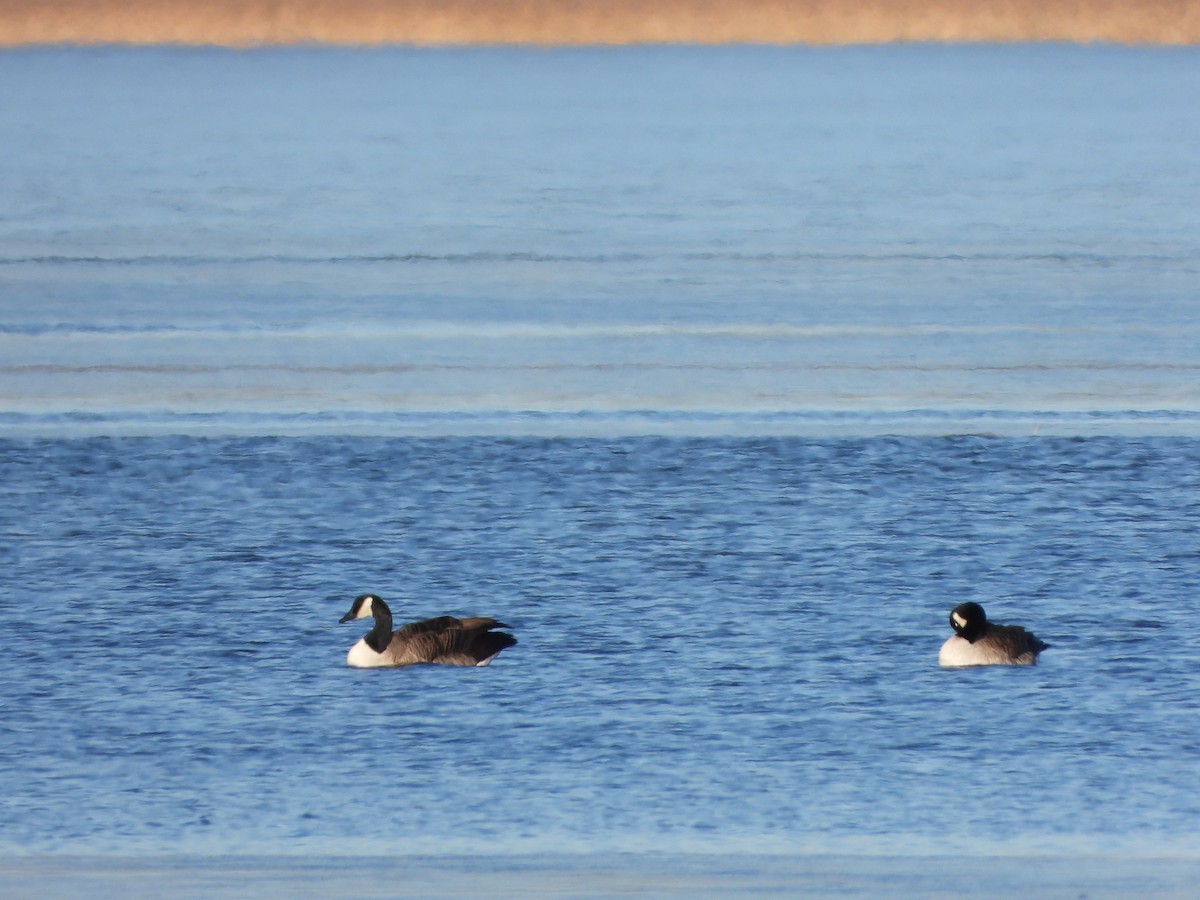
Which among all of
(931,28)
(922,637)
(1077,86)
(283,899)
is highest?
(931,28)

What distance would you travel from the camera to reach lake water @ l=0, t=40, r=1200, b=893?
201 inches

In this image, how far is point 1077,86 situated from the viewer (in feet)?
64.8

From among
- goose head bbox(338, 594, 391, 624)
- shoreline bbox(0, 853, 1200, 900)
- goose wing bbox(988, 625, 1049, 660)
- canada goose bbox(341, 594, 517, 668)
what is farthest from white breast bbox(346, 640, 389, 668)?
goose wing bbox(988, 625, 1049, 660)

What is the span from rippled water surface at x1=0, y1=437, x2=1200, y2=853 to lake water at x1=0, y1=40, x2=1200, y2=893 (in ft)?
0.06

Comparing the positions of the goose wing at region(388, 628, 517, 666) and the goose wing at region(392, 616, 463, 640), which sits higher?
the goose wing at region(392, 616, 463, 640)

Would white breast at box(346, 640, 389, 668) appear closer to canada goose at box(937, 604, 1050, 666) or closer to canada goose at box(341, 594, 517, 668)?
canada goose at box(341, 594, 517, 668)

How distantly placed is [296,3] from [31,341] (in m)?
18.3

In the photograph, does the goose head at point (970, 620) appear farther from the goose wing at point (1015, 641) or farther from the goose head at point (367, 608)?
the goose head at point (367, 608)

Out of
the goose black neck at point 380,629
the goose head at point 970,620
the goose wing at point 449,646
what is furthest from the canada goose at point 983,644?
the goose black neck at point 380,629

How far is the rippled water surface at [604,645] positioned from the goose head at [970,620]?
0.11 meters

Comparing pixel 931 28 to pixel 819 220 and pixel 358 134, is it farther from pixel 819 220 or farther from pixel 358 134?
pixel 819 220

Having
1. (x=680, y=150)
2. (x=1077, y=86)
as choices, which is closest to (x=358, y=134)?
(x=680, y=150)

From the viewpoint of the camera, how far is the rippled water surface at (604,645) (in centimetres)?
495

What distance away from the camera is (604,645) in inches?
242
